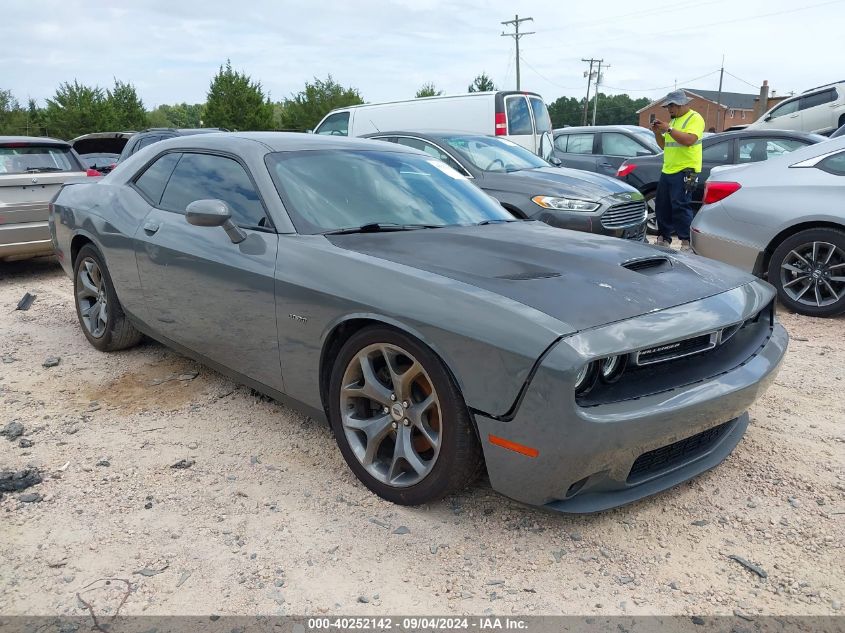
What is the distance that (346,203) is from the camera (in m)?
3.28

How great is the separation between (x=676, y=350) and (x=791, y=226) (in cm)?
365

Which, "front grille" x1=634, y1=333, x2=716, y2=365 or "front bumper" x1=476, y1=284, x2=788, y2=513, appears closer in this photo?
"front bumper" x1=476, y1=284, x2=788, y2=513

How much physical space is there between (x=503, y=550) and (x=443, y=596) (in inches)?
13.4

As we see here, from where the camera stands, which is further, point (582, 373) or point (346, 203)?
point (346, 203)

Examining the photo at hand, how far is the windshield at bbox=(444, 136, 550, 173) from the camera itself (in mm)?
7312

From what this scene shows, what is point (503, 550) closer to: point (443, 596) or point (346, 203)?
point (443, 596)

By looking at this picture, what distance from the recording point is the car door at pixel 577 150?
11.4m

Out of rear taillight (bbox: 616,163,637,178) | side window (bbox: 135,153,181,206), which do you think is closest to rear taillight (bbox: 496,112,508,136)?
rear taillight (bbox: 616,163,637,178)

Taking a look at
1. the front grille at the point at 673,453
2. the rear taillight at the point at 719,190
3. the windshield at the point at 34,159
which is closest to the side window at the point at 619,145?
the rear taillight at the point at 719,190

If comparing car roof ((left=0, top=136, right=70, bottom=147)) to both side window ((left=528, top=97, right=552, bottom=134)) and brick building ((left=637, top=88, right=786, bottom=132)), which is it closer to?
side window ((left=528, top=97, right=552, bottom=134))

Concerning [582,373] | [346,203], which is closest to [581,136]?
[346,203]

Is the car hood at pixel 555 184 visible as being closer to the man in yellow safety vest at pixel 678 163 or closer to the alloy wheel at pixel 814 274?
the man in yellow safety vest at pixel 678 163

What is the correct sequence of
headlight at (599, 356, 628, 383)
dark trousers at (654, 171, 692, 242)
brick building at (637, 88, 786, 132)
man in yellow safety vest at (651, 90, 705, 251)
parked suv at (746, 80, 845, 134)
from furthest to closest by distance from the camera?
brick building at (637, 88, 786, 132) → parked suv at (746, 80, 845, 134) → dark trousers at (654, 171, 692, 242) → man in yellow safety vest at (651, 90, 705, 251) → headlight at (599, 356, 628, 383)

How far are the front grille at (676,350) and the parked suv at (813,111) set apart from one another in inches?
567
